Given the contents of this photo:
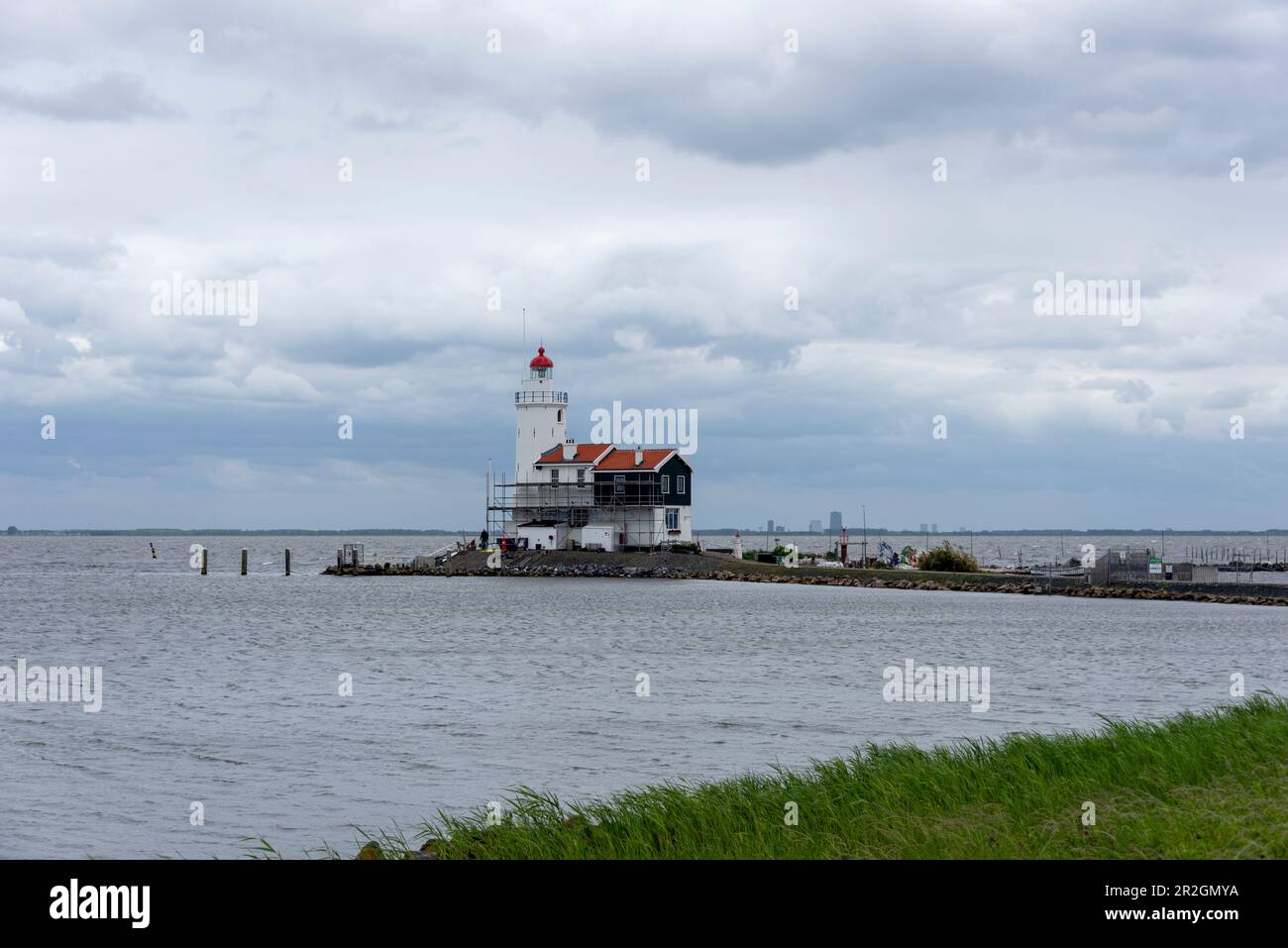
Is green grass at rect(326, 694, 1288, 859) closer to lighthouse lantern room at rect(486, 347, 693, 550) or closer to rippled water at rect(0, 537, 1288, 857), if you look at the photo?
rippled water at rect(0, 537, 1288, 857)

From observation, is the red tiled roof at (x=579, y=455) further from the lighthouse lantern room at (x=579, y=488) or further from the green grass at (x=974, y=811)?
the green grass at (x=974, y=811)

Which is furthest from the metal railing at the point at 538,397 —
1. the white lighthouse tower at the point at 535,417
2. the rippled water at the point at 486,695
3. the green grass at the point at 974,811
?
the green grass at the point at 974,811

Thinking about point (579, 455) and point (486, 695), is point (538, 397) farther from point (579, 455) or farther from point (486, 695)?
point (486, 695)

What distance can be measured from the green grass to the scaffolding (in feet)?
248

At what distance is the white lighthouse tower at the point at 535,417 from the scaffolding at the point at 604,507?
170 centimetres

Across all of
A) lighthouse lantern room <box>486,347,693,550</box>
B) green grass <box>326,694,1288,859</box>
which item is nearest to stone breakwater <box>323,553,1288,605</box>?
lighthouse lantern room <box>486,347,693,550</box>

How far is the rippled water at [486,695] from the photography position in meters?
20.8

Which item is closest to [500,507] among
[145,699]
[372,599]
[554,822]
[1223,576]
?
[372,599]

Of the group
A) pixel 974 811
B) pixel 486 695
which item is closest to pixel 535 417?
pixel 486 695

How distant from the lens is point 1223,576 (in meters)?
100

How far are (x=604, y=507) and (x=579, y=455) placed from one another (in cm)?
437

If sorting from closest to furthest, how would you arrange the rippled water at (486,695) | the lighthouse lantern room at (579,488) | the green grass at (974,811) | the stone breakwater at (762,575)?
the green grass at (974,811)
the rippled water at (486,695)
the stone breakwater at (762,575)
the lighthouse lantern room at (579,488)
